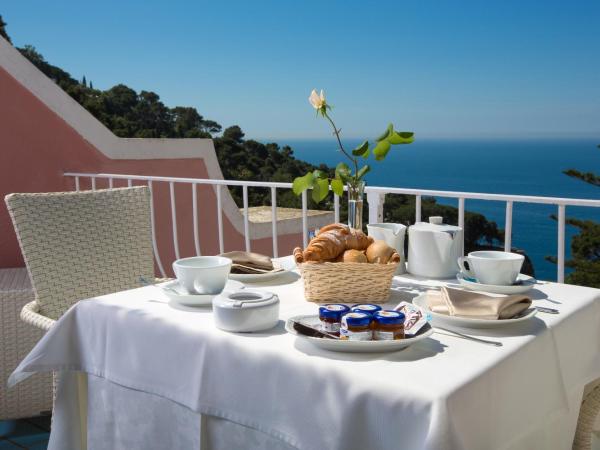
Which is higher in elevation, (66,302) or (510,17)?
(510,17)

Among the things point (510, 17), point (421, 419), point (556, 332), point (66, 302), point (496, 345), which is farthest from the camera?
point (510, 17)

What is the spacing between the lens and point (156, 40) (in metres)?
30.2

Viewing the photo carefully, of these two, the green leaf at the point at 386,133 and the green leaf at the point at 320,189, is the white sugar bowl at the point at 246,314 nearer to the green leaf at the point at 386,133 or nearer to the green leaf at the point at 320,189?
the green leaf at the point at 320,189

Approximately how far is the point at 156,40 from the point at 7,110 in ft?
90.7

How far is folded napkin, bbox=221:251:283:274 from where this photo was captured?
5.80 feet

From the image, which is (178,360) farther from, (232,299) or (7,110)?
(7,110)

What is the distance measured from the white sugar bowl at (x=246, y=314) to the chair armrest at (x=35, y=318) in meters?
1.01

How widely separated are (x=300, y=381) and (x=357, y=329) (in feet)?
0.46

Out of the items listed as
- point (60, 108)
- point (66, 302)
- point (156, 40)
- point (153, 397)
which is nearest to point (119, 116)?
point (60, 108)

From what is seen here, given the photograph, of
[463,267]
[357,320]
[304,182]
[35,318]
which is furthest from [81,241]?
[357,320]

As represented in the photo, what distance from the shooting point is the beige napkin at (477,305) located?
129 cm

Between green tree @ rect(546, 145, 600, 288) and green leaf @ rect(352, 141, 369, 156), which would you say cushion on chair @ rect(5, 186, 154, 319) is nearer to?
green leaf @ rect(352, 141, 369, 156)

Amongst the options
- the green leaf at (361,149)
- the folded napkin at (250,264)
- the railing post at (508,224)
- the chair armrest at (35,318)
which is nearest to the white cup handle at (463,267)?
the green leaf at (361,149)

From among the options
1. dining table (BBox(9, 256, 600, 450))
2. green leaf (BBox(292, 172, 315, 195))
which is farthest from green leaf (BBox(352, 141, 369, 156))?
dining table (BBox(9, 256, 600, 450))
